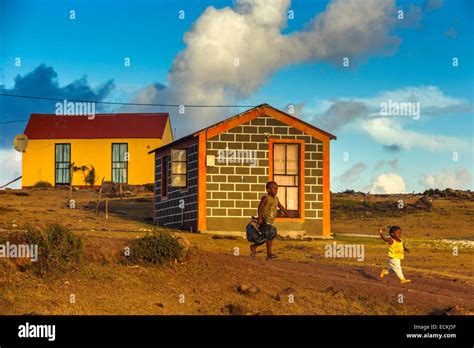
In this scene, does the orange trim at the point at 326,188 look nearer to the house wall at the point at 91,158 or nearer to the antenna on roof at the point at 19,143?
the antenna on roof at the point at 19,143

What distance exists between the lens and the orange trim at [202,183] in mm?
29672

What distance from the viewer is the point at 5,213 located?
31.8 meters

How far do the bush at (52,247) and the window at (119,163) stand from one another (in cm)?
3544

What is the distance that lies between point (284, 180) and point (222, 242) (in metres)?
4.20

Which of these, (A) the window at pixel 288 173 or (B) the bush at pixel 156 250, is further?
(A) the window at pixel 288 173

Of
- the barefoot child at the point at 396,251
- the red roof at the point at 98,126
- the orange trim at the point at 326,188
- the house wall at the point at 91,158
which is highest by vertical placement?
the red roof at the point at 98,126

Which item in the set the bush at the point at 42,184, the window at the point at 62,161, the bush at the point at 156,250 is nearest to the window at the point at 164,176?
the bush at the point at 156,250

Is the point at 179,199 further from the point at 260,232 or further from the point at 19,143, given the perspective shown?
the point at 19,143

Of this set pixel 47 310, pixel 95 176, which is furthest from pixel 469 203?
pixel 47 310

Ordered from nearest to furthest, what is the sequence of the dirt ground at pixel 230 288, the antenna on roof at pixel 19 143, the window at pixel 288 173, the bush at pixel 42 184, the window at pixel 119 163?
1. the dirt ground at pixel 230 288
2. the window at pixel 288 173
3. the antenna on roof at pixel 19 143
4. the bush at pixel 42 184
5. the window at pixel 119 163

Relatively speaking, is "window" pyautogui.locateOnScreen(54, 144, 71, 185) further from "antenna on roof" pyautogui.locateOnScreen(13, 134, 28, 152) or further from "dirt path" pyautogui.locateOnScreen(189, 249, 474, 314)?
"dirt path" pyautogui.locateOnScreen(189, 249, 474, 314)

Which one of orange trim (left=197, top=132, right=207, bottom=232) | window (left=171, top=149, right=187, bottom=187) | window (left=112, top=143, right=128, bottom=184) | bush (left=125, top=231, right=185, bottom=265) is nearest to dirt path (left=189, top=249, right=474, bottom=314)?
bush (left=125, top=231, right=185, bottom=265)

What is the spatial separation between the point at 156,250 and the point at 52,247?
1887 millimetres
